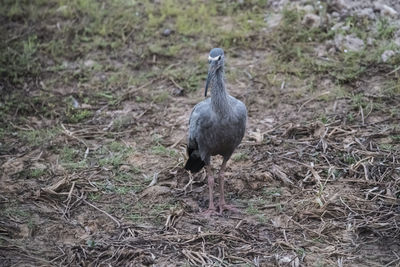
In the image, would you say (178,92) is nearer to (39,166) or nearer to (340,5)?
(39,166)

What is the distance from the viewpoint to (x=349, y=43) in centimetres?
869

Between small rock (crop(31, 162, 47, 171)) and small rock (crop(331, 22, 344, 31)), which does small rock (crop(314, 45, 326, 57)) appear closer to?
small rock (crop(331, 22, 344, 31))

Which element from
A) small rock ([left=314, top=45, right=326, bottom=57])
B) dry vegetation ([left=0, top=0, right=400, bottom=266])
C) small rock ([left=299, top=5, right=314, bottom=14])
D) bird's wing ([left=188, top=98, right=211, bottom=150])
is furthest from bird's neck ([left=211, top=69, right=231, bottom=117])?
small rock ([left=299, top=5, right=314, bottom=14])

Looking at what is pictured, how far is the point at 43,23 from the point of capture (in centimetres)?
1001

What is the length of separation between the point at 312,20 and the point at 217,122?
13.7 ft

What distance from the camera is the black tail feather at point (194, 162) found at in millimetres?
6348

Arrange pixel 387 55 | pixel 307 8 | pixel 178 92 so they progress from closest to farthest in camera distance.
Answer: pixel 387 55 < pixel 178 92 < pixel 307 8

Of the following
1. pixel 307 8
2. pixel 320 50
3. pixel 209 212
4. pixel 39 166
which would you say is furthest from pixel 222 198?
pixel 307 8

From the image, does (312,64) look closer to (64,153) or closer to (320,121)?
(320,121)

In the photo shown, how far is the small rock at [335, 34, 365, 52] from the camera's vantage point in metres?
8.61

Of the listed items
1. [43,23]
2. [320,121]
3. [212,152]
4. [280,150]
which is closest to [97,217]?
[212,152]

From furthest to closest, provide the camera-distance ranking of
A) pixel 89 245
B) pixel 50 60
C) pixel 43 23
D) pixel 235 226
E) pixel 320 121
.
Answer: pixel 43 23
pixel 50 60
pixel 320 121
pixel 235 226
pixel 89 245

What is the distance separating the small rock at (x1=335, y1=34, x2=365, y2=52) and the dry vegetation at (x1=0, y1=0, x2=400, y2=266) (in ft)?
0.26

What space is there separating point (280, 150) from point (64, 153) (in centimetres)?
294
